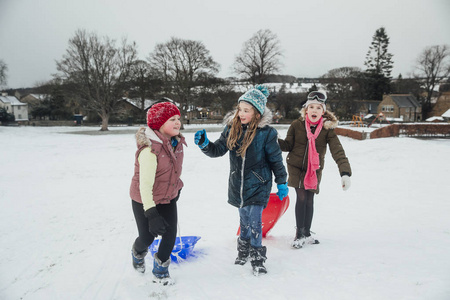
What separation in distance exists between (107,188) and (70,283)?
4638 mm

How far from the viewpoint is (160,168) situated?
2617 mm

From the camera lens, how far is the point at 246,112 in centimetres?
294

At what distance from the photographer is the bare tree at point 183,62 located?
3634cm

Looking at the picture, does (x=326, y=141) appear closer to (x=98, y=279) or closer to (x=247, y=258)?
(x=247, y=258)

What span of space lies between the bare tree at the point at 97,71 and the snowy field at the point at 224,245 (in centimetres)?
2754

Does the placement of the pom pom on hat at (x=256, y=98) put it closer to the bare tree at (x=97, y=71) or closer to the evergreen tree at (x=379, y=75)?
the bare tree at (x=97, y=71)

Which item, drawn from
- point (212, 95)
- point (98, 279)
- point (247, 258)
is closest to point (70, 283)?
point (98, 279)

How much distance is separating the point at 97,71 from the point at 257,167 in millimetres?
34305

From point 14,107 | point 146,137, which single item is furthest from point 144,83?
point 146,137

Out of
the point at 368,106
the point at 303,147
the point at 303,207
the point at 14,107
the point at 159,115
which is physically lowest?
the point at 303,207

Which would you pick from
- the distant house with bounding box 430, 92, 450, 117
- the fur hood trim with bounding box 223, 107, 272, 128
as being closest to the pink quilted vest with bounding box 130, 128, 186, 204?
the fur hood trim with bounding box 223, 107, 272, 128

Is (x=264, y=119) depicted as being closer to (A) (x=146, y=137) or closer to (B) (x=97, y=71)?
(A) (x=146, y=137)

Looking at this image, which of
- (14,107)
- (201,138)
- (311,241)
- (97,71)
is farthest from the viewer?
(14,107)

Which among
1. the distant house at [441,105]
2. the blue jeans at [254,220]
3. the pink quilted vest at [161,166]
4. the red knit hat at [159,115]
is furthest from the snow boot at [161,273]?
the distant house at [441,105]
